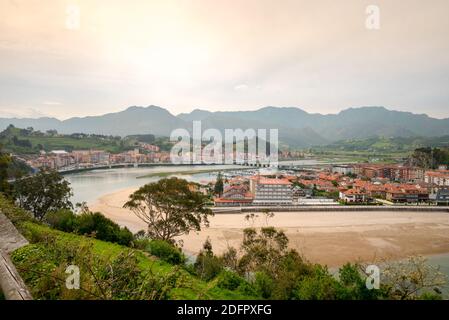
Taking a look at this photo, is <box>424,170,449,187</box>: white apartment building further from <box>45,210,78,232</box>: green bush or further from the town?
<box>45,210,78,232</box>: green bush

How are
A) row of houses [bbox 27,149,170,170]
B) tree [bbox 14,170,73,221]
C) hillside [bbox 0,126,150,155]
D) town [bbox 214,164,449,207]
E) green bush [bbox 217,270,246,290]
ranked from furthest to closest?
hillside [bbox 0,126,150,155], row of houses [bbox 27,149,170,170], town [bbox 214,164,449,207], tree [bbox 14,170,73,221], green bush [bbox 217,270,246,290]

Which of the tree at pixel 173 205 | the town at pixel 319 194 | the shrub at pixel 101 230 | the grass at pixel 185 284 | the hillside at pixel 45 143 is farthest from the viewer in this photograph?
the hillside at pixel 45 143

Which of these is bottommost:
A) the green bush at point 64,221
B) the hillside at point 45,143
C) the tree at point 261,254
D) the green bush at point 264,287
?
the tree at point 261,254

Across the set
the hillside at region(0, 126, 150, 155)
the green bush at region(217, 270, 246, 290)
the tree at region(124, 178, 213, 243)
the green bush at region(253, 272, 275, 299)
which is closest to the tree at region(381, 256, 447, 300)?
the green bush at region(253, 272, 275, 299)

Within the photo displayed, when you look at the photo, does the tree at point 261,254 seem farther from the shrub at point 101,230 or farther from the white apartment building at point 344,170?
the white apartment building at point 344,170

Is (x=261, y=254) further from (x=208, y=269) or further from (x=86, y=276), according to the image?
(x=86, y=276)

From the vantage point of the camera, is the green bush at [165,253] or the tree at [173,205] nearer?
the green bush at [165,253]

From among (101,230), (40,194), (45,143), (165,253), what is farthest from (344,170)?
(45,143)

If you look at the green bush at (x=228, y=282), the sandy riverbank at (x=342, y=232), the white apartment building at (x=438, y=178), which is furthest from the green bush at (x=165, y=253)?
the white apartment building at (x=438, y=178)
